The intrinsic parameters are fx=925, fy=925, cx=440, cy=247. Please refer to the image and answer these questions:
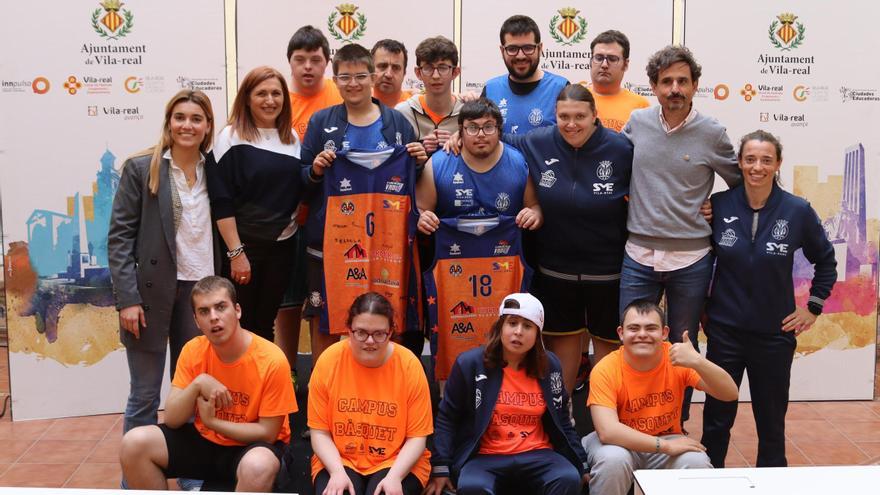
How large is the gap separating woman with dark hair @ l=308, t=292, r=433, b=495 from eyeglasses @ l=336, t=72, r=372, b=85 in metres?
1.20

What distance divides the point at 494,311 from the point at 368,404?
101 cm

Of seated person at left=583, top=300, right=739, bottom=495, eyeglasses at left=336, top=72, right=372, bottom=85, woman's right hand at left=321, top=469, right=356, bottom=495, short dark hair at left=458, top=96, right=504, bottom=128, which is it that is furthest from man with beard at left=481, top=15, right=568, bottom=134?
woman's right hand at left=321, top=469, right=356, bottom=495

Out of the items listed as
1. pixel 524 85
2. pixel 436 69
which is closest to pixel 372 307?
pixel 436 69

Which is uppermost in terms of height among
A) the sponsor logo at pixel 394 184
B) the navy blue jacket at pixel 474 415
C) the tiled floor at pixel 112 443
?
the sponsor logo at pixel 394 184

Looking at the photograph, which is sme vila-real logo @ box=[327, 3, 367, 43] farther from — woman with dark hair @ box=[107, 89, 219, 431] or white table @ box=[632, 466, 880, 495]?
→ white table @ box=[632, 466, 880, 495]

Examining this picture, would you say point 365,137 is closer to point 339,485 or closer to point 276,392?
point 276,392

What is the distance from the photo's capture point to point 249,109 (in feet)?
14.9

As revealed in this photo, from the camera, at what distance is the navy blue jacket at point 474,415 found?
397 centimetres

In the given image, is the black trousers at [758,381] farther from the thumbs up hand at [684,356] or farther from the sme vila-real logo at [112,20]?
the sme vila-real logo at [112,20]

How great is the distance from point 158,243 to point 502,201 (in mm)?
1638

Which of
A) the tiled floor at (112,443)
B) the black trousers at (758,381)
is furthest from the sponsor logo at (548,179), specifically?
the tiled floor at (112,443)

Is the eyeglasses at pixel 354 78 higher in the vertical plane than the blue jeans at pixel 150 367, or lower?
higher

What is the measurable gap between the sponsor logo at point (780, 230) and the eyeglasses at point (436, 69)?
178 centimetres

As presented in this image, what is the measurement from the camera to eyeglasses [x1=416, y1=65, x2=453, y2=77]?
186 inches
